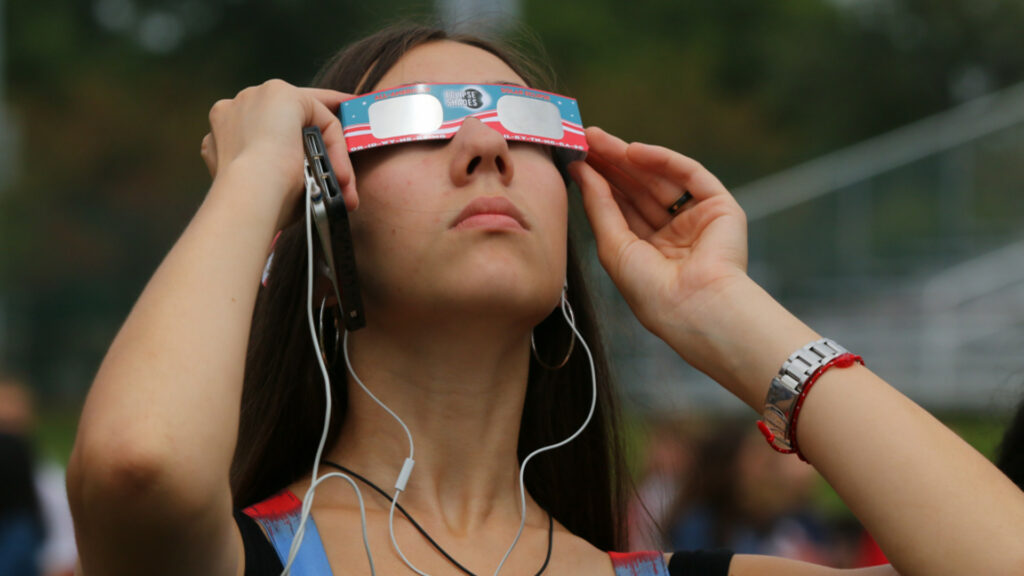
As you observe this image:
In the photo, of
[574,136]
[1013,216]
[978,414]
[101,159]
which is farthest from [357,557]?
[101,159]

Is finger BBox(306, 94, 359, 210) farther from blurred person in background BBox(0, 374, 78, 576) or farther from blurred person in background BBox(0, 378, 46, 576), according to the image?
blurred person in background BBox(0, 378, 46, 576)

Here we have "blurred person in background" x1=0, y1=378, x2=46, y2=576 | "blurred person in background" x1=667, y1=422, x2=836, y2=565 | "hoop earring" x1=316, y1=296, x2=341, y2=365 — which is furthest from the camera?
"blurred person in background" x1=667, y1=422, x2=836, y2=565

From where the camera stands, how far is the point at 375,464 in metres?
2.36

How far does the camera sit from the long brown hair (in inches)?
98.0

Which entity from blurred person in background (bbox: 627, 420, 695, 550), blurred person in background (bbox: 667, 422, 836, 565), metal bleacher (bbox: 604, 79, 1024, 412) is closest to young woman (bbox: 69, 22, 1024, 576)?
blurred person in background (bbox: 627, 420, 695, 550)

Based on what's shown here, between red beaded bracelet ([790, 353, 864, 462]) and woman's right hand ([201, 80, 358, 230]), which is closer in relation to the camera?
woman's right hand ([201, 80, 358, 230])

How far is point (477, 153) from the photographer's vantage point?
2311 mm

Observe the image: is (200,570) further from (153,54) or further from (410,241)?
(153,54)

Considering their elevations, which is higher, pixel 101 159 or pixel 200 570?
pixel 200 570

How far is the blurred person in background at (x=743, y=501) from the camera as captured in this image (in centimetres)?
565

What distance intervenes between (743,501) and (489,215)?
4017mm

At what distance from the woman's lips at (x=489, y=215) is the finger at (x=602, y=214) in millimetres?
382

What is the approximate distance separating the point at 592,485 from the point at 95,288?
17310mm

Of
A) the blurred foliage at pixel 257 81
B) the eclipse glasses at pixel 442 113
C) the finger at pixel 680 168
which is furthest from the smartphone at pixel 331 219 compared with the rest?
the blurred foliage at pixel 257 81
